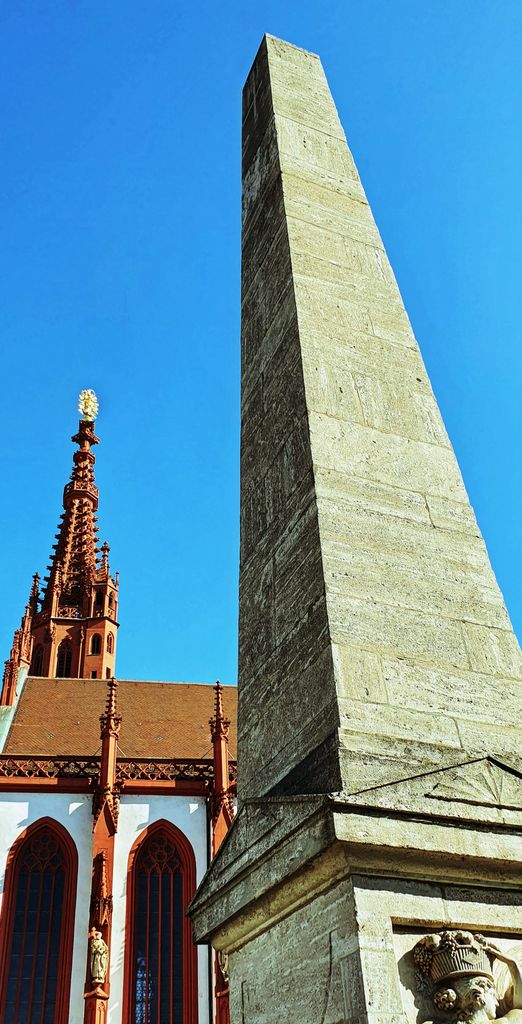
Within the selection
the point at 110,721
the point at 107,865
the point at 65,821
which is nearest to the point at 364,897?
the point at 107,865

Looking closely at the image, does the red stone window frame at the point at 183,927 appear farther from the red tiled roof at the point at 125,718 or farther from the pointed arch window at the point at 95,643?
the pointed arch window at the point at 95,643

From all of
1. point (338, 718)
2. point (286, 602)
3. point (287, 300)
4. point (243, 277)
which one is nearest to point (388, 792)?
point (338, 718)

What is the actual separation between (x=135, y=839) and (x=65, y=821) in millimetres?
1808

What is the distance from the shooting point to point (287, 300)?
13.8 ft

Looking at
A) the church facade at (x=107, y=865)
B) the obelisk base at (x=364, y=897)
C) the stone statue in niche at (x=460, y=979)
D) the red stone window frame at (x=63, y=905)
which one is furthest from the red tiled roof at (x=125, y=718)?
the stone statue in niche at (x=460, y=979)

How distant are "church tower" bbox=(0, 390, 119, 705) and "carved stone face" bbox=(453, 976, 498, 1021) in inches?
1418

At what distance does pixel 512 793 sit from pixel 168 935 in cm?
1995

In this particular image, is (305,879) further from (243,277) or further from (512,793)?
(243,277)

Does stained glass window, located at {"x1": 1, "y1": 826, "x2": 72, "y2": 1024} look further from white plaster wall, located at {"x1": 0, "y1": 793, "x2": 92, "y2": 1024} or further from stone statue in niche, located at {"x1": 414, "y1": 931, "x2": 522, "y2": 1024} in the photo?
stone statue in niche, located at {"x1": 414, "y1": 931, "x2": 522, "y2": 1024}

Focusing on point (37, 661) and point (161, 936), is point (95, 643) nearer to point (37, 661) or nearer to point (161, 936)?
point (37, 661)

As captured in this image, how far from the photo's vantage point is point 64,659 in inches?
1690

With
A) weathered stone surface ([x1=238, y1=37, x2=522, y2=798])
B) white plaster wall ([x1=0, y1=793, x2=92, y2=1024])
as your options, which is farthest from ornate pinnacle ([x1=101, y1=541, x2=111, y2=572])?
weathered stone surface ([x1=238, y1=37, x2=522, y2=798])

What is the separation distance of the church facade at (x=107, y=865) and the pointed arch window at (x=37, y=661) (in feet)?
49.0

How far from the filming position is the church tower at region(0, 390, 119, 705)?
4219 centimetres
